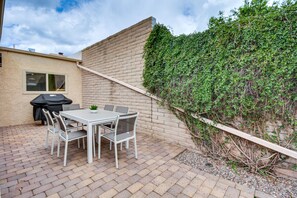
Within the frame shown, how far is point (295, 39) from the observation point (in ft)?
6.27

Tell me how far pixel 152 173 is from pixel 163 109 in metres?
1.77

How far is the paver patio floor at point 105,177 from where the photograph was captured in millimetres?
1868

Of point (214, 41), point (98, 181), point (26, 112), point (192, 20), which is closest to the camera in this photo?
point (98, 181)

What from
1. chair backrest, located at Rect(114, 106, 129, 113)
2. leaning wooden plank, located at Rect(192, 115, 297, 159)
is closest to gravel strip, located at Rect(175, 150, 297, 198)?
leaning wooden plank, located at Rect(192, 115, 297, 159)

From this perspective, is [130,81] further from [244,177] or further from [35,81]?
[35,81]

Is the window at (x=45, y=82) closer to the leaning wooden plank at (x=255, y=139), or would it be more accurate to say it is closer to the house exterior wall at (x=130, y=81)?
the house exterior wall at (x=130, y=81)

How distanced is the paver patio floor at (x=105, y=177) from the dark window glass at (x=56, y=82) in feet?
12.2

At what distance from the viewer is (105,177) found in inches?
85.8

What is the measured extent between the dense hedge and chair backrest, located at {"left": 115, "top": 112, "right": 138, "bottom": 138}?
1.11 m

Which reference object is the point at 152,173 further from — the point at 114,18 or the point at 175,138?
the point at 114,18

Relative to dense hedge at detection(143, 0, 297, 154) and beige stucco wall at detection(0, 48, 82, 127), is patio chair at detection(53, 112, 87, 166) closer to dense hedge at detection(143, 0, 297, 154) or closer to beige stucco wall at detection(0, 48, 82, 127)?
dense hedge at detection(143, 0, 297, 154)

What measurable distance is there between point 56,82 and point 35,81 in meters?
0.76

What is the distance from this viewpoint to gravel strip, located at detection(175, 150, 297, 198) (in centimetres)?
199

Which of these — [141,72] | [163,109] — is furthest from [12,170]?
[141,72]
